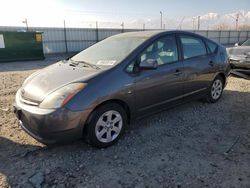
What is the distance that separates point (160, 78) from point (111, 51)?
907 millimetres

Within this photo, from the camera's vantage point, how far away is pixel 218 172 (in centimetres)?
270

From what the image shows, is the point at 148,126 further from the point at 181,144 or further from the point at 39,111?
the point at 39,111

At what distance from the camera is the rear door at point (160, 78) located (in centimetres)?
344

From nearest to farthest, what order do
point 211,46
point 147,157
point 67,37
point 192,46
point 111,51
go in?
point 147,157 → point 111,51 → point 192,46 → point 211,46 → point 67,37

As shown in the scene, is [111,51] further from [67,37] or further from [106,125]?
[67,37]

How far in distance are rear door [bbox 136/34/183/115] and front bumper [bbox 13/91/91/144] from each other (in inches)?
38.2

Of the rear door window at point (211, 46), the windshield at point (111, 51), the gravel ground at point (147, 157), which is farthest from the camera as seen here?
the rear door window at point (211, 46)

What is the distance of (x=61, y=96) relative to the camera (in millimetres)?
2787

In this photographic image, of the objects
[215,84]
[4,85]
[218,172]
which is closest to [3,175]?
[218,172]

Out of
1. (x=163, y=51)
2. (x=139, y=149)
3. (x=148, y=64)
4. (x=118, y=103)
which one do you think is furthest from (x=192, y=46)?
(x=139, y=149)

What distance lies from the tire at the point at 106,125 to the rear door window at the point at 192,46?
1745mm

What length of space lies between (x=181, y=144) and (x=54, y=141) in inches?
69.9

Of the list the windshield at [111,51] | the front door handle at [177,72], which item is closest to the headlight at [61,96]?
the windshield at [111,51]

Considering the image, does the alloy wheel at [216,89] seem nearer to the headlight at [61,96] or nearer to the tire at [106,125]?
the tire at [106,125]
